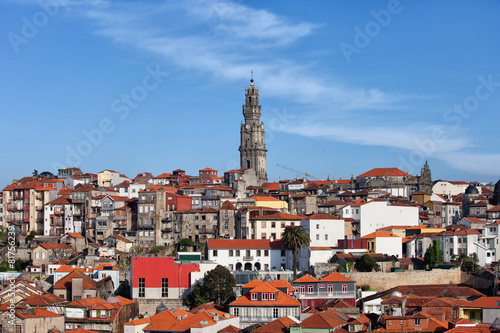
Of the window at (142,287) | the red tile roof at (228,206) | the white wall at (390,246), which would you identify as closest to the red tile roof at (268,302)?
the window at (142,287)

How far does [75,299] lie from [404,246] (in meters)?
35.6

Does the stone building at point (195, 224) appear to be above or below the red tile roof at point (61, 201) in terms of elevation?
below

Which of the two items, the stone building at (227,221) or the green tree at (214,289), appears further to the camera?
the stone building at (227,221)

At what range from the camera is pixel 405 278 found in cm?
7488

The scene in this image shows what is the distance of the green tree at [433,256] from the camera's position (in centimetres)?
7975

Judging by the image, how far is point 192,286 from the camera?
74.1 m

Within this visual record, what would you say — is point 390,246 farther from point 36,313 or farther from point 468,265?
point 36,313

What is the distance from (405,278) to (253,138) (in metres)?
78.8

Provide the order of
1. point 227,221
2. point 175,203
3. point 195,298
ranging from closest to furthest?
point 195,298 → point 227,221 → point 175,203

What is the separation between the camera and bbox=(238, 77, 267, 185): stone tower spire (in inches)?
5846

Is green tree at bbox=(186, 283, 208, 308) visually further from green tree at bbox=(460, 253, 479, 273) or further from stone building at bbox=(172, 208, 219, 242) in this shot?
green tree at bbox=(460, 253, 479, 273)

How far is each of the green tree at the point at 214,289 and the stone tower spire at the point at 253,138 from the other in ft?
239

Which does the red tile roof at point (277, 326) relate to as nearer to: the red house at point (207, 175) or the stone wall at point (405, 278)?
the stone wall at point (405, 278)

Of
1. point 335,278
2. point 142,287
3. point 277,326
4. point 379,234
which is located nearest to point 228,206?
point 379,234
